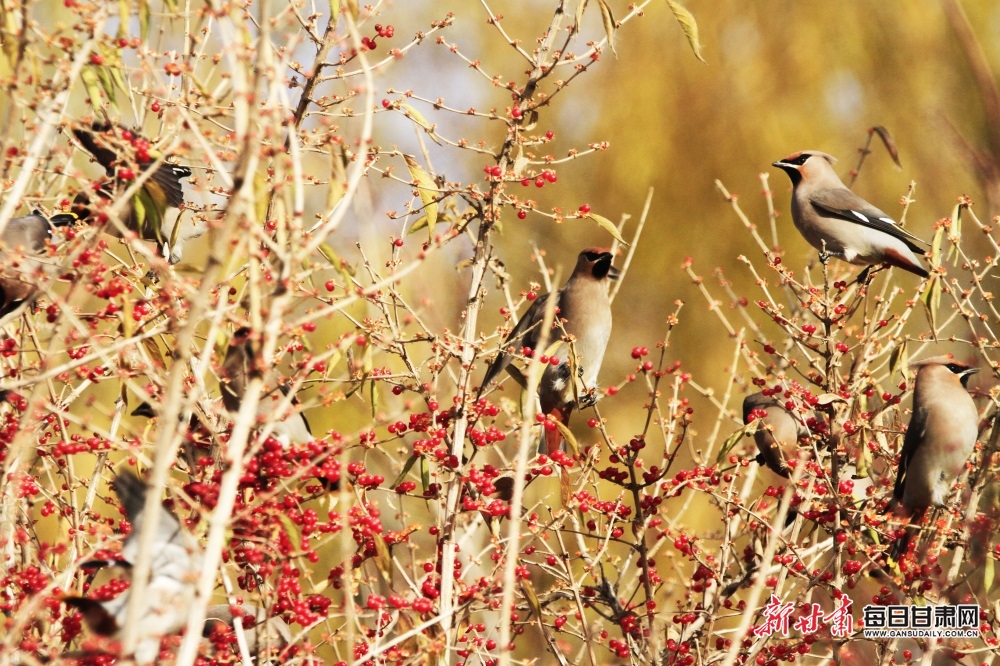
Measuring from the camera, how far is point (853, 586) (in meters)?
3.85

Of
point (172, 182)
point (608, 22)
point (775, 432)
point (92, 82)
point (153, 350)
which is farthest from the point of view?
point (775, 432)

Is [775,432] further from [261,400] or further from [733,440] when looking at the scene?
[261,400]

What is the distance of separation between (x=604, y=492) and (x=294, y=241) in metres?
8.39

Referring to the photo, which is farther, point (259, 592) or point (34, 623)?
point (34, 623)

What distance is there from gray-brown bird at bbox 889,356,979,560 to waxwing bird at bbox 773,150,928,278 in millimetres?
653

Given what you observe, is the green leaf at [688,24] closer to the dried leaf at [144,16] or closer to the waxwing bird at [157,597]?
the dried leaf at [144,16]

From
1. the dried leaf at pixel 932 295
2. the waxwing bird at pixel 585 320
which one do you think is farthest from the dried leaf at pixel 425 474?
the waxwing bird at pixel 585 320

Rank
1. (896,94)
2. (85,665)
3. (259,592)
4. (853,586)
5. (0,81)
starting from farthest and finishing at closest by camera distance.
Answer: (896,94)
(853,586)
(259,592)
(85,665)
(0,81)

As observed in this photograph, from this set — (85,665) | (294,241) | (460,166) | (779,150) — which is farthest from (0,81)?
(779,150)

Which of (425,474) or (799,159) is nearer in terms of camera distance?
(425,474)

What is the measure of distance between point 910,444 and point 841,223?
1553 mm

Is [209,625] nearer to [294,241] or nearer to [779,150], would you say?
[294,241]

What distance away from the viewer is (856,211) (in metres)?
5.57

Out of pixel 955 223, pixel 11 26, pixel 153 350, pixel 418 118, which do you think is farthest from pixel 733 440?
pixel 11 26
